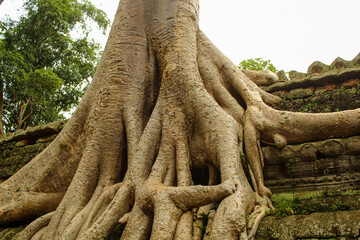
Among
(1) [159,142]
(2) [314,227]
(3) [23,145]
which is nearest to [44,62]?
(3) [23,145]

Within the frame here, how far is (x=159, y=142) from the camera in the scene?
133 inches

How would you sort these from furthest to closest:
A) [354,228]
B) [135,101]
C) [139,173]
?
[135,101] → [139,173] → [354,228]

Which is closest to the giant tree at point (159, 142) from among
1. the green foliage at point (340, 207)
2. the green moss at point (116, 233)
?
the green moss at point (116, 233)

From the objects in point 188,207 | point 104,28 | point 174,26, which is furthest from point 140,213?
point 104,28

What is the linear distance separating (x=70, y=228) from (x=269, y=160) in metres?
2.01

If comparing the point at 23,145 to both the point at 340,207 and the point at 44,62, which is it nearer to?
the point at 340,207

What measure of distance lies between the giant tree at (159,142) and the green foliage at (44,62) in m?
7.00

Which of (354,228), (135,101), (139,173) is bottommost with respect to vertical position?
(354,228)

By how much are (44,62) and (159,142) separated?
1046 centimetres

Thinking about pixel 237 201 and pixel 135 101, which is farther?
pixel 135 101

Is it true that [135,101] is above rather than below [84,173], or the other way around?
above

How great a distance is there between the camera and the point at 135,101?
12.6 ft

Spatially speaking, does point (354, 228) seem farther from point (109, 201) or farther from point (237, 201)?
point (109, 201)

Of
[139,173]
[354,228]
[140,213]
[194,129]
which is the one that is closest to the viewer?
[354,228]
